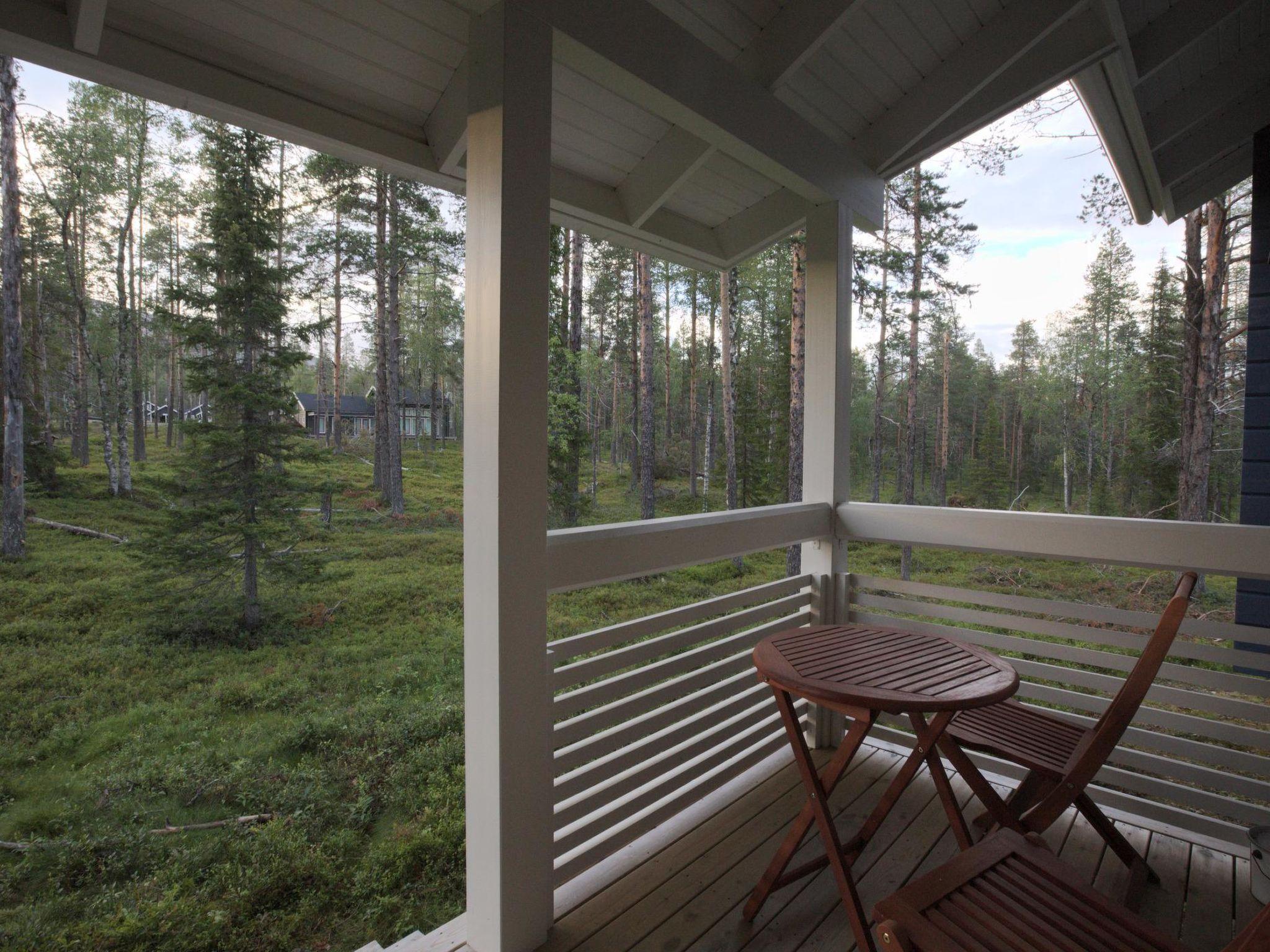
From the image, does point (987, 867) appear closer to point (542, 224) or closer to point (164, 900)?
point (542, 224)

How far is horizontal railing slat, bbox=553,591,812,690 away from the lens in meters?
1.61

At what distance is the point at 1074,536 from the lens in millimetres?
2014

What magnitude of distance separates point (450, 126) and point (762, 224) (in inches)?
63.3

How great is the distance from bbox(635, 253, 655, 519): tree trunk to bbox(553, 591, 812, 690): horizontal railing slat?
6.38m

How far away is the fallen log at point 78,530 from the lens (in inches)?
179

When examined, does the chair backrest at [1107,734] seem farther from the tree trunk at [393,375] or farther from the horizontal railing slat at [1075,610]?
the tree trunk at [393,375]

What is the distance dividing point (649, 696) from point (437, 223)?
7844mm

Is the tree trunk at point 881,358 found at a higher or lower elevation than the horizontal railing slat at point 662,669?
higher

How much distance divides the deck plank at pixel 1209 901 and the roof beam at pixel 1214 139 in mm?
3166

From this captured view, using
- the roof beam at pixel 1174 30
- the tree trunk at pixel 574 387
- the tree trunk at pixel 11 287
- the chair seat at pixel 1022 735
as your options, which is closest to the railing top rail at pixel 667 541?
the chair seat at pixel 1022 735

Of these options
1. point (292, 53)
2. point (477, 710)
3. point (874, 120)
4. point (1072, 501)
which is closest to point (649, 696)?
point (477, 710)

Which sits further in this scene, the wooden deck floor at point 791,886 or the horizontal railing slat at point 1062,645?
the horizontal railing slat at point 1062,645

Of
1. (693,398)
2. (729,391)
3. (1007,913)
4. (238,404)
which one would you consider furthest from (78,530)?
(693,398)

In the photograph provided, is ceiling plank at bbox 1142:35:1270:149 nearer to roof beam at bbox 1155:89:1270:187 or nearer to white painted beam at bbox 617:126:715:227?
roof beam at bbox 1155:89:1270:187
